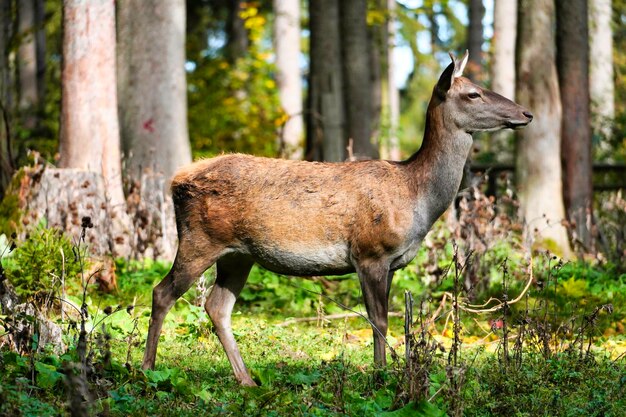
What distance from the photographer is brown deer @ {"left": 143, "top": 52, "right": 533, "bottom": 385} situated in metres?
7.22

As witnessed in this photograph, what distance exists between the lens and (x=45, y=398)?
5887 millimetres

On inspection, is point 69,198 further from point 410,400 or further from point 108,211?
point 410,400

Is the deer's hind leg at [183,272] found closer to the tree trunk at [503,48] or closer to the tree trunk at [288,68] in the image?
the tree trunk at [503,48]

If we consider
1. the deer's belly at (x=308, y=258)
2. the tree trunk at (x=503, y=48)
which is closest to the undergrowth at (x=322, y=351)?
the deer's belly at (x=308, y=258)

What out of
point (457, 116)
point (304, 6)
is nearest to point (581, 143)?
point (457, 116)

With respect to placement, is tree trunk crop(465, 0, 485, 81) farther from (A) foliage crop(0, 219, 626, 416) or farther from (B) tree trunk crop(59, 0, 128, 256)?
(A) foliage crop(0, 219, 626, 416)

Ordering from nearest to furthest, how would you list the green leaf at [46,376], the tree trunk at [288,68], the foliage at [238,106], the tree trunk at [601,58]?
the green leaf at [46,376] < the foliage at [238,106] < the tree trunk at [601,58] < the tree trunk at [288,68]

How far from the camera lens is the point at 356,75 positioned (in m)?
18.5

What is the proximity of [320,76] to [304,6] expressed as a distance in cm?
2255

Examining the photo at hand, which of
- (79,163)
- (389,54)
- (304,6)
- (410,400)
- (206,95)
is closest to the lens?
(410,400)

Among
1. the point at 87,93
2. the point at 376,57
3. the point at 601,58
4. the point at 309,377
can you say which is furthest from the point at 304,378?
the point at 376,57

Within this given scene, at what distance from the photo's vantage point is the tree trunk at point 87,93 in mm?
11742

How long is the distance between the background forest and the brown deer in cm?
46

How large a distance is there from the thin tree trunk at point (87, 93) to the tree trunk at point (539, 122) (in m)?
5.38
